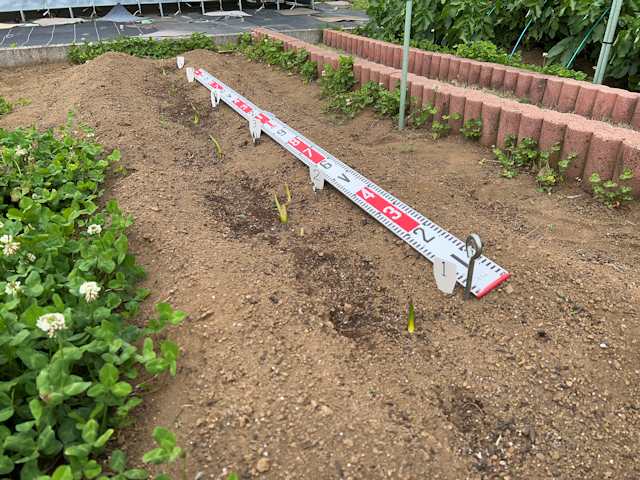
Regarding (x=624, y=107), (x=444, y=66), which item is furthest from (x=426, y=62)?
(x=624, y=107)

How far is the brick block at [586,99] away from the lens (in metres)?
3.92

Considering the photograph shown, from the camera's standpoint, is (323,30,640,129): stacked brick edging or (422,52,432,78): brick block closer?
(323,30,640,129): stacked brick edging

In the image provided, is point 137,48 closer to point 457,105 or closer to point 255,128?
point 255,128

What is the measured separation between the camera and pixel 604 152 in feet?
9.53

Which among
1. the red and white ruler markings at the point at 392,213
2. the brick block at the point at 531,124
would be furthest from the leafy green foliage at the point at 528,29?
the red and white ruler markings at the point at 392,213

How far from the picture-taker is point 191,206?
3.00 meters

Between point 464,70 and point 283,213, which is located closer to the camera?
point 283,213

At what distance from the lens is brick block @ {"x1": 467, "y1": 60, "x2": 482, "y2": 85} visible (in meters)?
4.94

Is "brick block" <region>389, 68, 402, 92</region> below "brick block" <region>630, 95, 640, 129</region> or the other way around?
the other way around

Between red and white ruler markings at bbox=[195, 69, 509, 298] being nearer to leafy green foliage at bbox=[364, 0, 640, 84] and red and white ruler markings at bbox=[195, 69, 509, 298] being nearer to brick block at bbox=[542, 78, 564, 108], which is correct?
brick block at bbox=[542, 78, 564, 108]

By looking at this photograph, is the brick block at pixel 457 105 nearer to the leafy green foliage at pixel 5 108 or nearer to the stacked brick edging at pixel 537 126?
the stacked brick edging at pixel 537 126

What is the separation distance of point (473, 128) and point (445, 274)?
212cm

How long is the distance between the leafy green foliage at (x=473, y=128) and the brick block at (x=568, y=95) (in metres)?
1.08

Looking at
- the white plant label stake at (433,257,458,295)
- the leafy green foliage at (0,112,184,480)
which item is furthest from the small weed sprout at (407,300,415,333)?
the leafy green foliage at (0,112,184,480)
